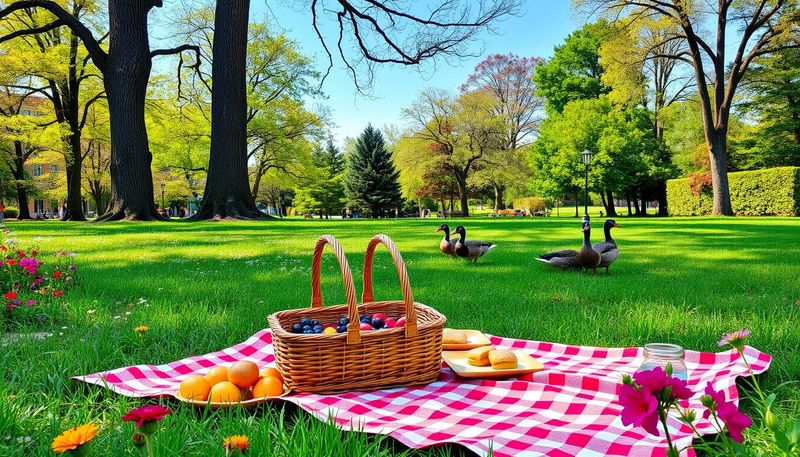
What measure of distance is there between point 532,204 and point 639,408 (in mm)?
44325

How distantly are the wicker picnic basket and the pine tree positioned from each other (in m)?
40.9

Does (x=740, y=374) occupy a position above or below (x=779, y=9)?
below

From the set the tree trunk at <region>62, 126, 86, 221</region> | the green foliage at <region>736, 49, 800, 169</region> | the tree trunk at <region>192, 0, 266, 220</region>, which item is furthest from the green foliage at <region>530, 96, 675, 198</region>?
the tree trunk at <region>62, 126, 86, 221</region>

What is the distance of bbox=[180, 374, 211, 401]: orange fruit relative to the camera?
201 cm

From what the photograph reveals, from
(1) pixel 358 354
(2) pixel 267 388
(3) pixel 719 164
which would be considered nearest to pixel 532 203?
(3) pixel 719 164

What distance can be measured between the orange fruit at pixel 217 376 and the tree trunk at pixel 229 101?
1255cm

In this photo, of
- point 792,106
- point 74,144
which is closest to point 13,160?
point 74,144

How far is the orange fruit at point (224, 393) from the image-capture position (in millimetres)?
1993

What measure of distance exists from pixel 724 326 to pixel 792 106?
3481 centimetres

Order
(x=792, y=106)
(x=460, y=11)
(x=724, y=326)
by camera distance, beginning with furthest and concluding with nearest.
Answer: (x=792, y=106)
(x=460, y=11)
(x=724, y=326)

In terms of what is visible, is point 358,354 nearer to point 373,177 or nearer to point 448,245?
point 448,245

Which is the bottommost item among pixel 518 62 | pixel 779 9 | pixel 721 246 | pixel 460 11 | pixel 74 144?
pixel 721 246

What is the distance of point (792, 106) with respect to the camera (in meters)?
29.7

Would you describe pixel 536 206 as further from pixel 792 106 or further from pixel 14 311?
pixel 14 311
